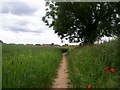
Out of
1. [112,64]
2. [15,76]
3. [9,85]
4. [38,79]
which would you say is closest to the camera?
[9,85]

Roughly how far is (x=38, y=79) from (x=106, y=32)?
33.5 metres

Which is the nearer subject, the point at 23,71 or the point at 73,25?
the point at 23,71

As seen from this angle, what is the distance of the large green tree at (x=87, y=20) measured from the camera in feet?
143

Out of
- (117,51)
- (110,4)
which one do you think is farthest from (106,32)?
(117,51)

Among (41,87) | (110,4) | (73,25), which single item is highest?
(110,4)

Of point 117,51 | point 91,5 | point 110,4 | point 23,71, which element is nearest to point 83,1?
point 91,5

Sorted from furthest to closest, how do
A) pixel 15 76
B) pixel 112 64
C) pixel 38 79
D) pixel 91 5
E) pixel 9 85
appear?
pixel 91 5
pixel 112 64
pixel 38 79
pixel 15 76
pixel 9 85

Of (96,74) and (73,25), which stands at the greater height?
(73,25)

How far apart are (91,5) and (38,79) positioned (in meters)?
32.4

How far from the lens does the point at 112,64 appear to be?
48.1 feet

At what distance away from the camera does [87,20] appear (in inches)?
1767

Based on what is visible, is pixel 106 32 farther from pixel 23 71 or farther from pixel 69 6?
pixel 23 71

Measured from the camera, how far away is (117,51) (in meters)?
15.3

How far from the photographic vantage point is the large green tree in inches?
1721
